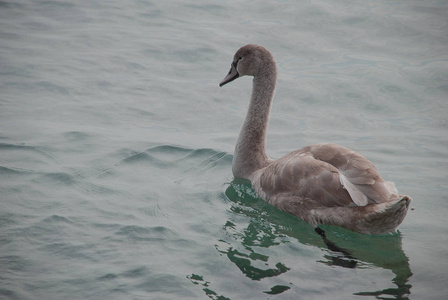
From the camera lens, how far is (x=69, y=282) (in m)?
5.19

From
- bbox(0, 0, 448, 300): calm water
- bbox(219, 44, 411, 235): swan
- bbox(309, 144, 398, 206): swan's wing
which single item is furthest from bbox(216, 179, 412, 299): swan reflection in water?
bbox(309, 144, 398, 206): swan's wing

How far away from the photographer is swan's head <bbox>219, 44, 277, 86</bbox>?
26.1 ft

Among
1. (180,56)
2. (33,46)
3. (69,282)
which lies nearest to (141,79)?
(180,56)

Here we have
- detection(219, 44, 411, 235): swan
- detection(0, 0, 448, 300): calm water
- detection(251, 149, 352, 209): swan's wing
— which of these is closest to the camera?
detection(0, 0, 448, 300): calm water

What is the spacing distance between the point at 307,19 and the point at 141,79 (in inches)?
185

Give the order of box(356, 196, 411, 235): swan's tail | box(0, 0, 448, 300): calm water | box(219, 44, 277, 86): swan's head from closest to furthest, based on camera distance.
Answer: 1. box(0, 0, 448, 300): calm water
2. box(356, 196, 411, 235): swan's tail
3. box(219, 44, 277, 86): swan's head

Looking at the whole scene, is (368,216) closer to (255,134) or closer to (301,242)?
(301,242)

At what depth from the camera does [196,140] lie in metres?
8.90

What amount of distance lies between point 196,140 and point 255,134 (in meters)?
1.24

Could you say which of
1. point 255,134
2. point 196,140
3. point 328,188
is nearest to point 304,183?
point 328,188

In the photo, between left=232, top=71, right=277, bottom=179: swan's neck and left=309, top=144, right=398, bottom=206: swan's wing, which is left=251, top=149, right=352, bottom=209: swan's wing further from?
left=232, top=71, right=277, bottom=179: swan's neck

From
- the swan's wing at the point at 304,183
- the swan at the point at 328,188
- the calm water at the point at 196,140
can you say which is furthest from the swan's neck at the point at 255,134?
the swan's wing at the point at 304,183

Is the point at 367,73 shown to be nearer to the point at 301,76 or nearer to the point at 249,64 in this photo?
the point at 301,76

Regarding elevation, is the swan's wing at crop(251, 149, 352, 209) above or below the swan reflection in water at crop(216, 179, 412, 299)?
above
